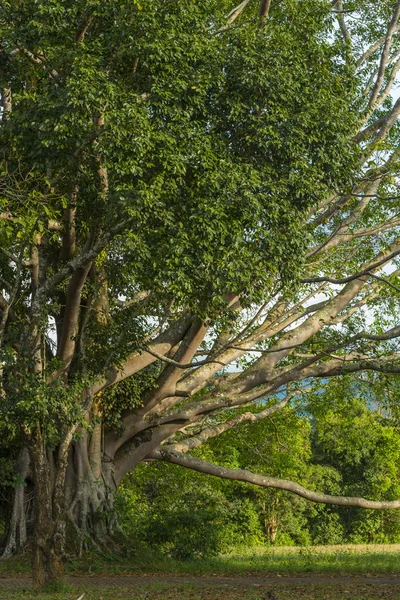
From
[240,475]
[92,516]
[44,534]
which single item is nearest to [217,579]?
[92,516]

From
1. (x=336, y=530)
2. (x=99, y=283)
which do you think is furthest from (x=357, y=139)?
(x=336, y=530)

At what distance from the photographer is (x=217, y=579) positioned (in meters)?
16.2

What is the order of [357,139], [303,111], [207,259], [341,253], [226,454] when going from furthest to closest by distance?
[226,454] < [341,253] < [357,139] < [303,111] < [207,259]

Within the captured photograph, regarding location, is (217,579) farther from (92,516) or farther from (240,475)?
(240,475)

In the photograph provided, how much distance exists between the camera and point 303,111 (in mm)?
13531

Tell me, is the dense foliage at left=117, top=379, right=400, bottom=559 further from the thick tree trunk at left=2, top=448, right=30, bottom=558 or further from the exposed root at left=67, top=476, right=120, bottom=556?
the thick tree trunk at left=2, top=448, right=30, bottom=558

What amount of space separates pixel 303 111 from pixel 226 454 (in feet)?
74.8

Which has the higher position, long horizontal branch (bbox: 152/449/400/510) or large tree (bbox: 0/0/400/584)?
large tree (bbox: 0/0/400/584)

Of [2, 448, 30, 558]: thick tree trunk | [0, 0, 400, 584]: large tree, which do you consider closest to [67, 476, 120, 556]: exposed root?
[2, 448, 30, 558]: thick tree trunk

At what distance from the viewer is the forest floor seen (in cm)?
1291

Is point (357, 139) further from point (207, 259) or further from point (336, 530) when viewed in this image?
point (336, 530)

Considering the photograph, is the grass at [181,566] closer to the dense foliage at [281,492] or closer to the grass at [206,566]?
the grass at [206,566]

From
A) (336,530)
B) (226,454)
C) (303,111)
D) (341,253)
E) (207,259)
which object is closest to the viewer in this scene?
(207,259)

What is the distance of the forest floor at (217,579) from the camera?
→ 12.9 metres
